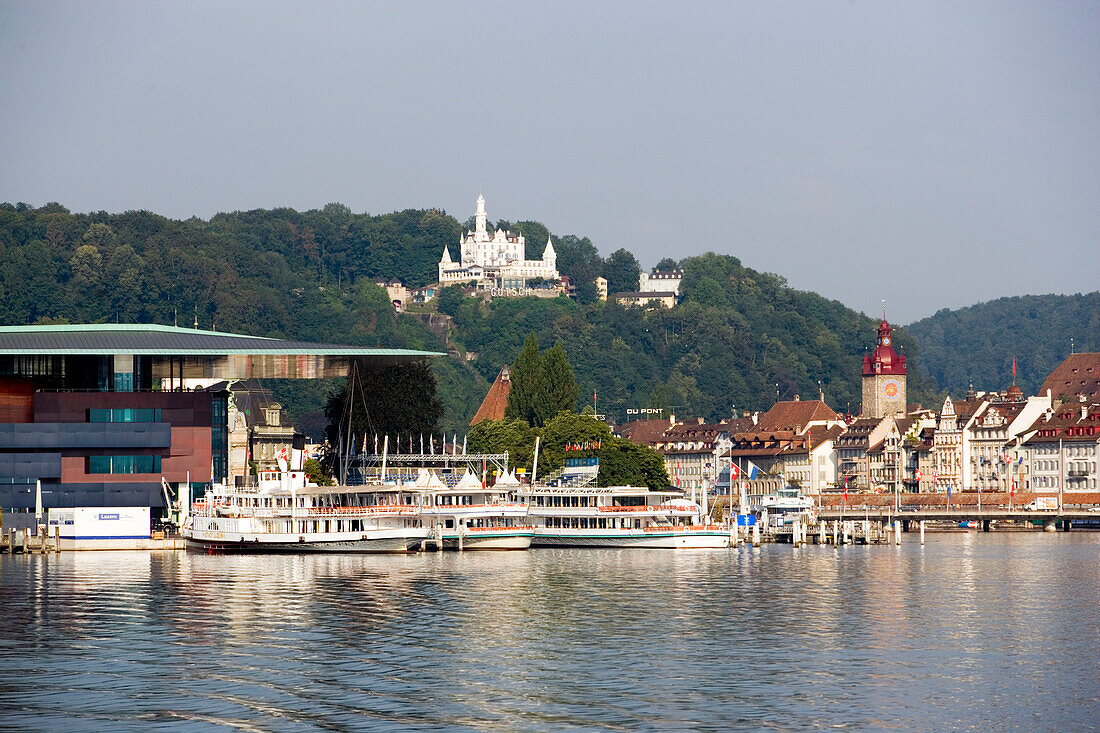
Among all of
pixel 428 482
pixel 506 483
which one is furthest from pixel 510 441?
pixel 428 482

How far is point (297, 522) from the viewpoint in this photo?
328ft

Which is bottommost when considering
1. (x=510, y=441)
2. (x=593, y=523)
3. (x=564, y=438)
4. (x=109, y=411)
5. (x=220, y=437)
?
(x=593, y=523)

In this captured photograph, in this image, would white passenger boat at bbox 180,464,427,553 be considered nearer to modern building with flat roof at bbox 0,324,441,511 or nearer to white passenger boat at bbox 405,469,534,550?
white passenger boat at bbox 405,469,534,550

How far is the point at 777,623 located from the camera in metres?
58.6

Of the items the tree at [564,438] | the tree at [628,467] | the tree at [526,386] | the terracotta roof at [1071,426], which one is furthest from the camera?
the terracotta roof at [1071,426]

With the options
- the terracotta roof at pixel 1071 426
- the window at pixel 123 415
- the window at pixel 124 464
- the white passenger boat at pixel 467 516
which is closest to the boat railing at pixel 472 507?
the white passenger boat at pixel 467 516

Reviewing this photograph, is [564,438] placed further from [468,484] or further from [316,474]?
[468,484]

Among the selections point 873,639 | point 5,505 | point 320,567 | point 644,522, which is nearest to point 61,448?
point 5,505

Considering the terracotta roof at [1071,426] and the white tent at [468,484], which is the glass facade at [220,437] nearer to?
the white tent at [468,484]

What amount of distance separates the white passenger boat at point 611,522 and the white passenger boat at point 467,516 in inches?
110

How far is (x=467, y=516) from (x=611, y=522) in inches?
426

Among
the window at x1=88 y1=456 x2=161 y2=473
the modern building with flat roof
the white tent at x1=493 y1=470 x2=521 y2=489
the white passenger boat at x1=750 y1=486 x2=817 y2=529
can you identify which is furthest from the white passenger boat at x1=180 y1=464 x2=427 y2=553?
the white passenger boat at x1=750 y1=486 x2=817 y2=529

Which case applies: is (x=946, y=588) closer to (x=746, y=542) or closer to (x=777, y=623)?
(x=777, y=623)

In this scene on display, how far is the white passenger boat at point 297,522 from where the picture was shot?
326 ft
